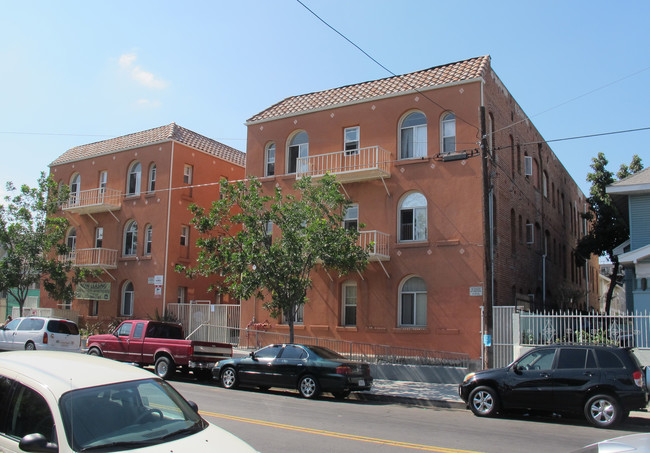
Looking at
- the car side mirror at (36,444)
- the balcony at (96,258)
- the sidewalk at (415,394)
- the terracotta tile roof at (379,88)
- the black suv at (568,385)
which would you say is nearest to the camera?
the car side mirror at (36,444)

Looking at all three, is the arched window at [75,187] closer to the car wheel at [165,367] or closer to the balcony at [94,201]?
the balcony at [94,201]

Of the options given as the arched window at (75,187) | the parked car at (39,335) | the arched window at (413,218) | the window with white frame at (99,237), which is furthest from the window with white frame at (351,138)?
the arched window at (75,187)

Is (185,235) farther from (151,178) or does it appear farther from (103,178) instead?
(103,178)

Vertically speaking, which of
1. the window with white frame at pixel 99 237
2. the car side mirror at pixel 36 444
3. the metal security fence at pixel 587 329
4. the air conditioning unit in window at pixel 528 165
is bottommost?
the car side mirror at pixel 36 444

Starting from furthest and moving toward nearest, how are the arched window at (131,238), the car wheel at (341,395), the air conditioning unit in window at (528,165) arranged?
the arched window at (131,238) → the air conditioning unit in window at (528,165) → the car wheel at (341,395)

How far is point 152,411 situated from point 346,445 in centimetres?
447

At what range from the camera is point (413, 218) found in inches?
851

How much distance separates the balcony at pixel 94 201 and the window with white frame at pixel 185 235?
11.8ft

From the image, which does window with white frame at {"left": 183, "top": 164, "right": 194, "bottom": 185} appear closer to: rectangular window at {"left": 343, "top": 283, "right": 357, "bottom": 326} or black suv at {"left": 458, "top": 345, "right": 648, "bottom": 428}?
rectangular window at {"left": 343, "top": 283, "right": 357, "bottom": 326}

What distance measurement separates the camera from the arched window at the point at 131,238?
29.3 m

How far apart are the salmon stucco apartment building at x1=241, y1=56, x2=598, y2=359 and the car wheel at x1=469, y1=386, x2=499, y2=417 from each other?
6.30 metres

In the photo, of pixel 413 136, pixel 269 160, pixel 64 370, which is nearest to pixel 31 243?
pixel 269 160

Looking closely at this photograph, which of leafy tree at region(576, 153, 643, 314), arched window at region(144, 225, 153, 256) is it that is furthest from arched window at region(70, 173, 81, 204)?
leafy tree at region(576, 153, 643, 314)

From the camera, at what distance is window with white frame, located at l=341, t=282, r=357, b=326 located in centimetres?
2222
